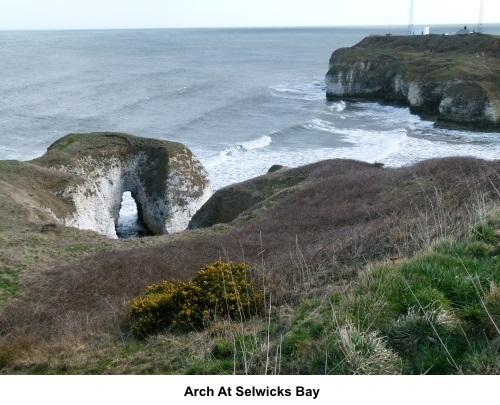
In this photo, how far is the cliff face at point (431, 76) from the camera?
70250mm

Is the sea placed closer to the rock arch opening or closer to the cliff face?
the rock arch opening

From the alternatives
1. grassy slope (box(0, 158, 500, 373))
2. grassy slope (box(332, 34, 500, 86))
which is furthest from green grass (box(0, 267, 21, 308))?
grassy slope (box(332, 34, 500, 86))

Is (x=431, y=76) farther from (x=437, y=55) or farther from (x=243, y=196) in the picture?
(x=243, y=196)

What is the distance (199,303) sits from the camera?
37.1 ft

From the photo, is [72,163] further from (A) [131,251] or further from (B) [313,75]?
(B) [313,75]

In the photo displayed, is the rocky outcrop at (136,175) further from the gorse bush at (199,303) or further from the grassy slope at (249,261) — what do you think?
the gorse bush at (199,303)

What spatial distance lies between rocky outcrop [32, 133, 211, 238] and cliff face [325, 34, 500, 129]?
4695 cm

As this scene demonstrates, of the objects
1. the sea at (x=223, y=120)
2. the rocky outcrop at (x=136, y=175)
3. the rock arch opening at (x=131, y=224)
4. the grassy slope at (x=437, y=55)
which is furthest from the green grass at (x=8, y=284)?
the grassy slope at (x=437, y=55)

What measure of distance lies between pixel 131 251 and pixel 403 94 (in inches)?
3052

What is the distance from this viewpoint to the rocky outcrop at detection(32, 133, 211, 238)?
36.6 meters

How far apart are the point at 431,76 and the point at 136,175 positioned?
60.0 meters

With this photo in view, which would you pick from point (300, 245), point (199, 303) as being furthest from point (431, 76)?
point (199, 303)

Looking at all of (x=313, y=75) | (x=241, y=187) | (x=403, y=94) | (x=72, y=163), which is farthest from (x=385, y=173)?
(x=313, y=75)
